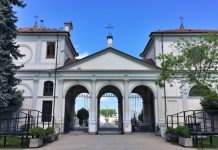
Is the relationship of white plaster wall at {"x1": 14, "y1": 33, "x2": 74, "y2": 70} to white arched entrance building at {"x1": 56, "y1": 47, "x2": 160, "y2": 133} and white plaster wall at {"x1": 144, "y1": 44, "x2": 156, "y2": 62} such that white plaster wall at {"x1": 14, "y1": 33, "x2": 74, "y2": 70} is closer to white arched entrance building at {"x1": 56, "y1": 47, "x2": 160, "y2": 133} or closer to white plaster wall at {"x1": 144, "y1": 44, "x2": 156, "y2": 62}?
white arched entrance building at {"x1": 56, "y1": 47, "x2": 160, "y2": 133}

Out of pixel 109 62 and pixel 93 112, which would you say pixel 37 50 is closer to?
pixel 109 62

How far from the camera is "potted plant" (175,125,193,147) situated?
41.6 feet

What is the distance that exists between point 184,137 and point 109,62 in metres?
14.7

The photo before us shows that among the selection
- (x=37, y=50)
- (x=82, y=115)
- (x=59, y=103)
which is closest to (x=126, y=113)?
(x=59, y=103)

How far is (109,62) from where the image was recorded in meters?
26.5

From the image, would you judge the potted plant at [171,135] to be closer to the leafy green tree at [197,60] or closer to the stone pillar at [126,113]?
the leafy green tree at [197,60]

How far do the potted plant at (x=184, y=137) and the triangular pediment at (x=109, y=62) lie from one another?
13017 millimetres

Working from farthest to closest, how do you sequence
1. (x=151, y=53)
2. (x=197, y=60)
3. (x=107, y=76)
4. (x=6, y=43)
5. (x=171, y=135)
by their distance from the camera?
1. (x=151, y=53)
2. (x=107, y=76)
3. (x=197, y=60)
4. (x=6, y=43)
5. (x=171, y=135)

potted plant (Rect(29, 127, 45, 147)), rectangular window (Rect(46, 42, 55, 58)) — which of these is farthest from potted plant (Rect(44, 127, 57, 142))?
rectangular window (Rect(46, 42, 55, 58))

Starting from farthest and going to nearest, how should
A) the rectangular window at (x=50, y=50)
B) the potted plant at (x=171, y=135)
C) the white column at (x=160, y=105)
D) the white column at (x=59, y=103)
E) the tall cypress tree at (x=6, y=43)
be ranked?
the rectangular window at (x=50, y=50)
the white column at (x=160, y=105)
the white column at (x=59, y=103)
the tall cypress tree at (x=6, y=43)
the potted plant at (x=171, y=135)

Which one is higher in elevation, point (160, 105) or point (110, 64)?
point (110, 64)

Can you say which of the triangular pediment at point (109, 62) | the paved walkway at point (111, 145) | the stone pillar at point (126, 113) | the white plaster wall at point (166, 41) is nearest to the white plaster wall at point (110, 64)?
the triangular pediment at point (109, 62)

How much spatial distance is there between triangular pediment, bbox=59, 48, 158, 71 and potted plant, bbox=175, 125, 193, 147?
42.7 feet

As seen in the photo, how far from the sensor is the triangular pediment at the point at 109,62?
2625cm
